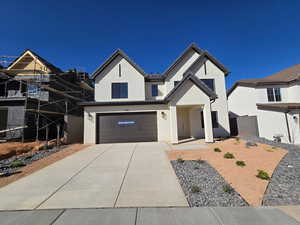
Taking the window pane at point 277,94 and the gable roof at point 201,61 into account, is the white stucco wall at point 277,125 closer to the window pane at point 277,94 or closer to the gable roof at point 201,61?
the window pane at point 277,94

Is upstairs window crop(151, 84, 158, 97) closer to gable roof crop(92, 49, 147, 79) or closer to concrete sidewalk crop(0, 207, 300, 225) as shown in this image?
gable roof crop(92, 49, 147, 79)

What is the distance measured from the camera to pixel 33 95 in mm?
15719

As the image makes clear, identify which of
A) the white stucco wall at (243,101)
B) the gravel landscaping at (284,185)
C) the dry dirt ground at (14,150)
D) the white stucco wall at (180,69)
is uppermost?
the white stucco wall at (180,69)

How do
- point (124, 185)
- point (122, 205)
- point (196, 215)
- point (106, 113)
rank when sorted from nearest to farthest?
1. point (196, 215)
2. point (122, 205)
3. point (124, 185)
4. point (106, 113)

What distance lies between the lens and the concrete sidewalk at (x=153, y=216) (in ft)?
9.22

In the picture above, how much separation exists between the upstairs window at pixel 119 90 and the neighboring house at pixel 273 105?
42.0 ft

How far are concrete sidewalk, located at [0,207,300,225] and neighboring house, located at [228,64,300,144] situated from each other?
1499 centimetres

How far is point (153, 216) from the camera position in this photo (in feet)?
9.77

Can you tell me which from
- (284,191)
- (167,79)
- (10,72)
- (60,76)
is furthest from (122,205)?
(10,72)

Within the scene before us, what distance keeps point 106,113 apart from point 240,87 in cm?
1683

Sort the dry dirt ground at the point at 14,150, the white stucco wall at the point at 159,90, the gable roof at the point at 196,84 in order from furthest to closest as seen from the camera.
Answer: the white stucco wall at the point at 159,90 → the gable roof at the point at 196,84 → the dry dirt ground at the point at 14,150

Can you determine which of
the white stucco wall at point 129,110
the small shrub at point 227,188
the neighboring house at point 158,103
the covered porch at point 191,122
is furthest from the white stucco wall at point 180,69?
the small shrub at point 227,188

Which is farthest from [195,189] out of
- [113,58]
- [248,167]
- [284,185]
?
[113,58]

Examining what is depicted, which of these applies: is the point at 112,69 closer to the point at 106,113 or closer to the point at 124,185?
the point at 106,113
